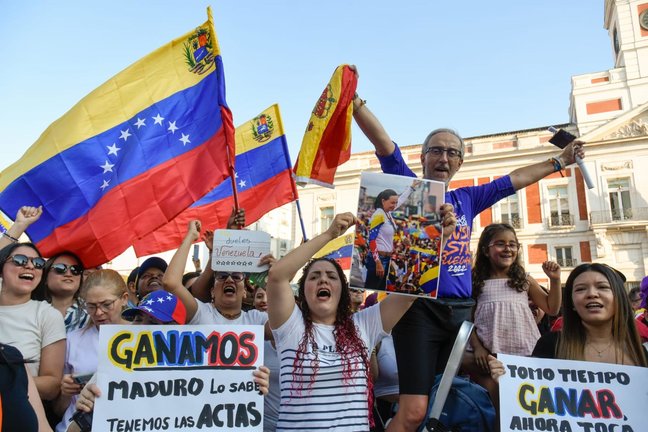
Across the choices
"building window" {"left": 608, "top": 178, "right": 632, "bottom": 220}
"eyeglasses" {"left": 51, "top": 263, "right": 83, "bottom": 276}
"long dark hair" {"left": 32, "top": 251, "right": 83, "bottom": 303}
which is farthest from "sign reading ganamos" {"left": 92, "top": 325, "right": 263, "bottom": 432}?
"building window" {"left": 608, "top": 178, "right": 632, "bottom": 220}

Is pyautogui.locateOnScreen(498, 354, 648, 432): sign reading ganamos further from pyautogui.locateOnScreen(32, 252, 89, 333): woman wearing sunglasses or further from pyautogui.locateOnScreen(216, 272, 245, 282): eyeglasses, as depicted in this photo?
pyautogui.locateOnScreen(32, 252, 89, 333): woman wearing sunglasses

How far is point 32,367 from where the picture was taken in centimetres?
303

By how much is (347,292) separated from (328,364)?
0.59 m

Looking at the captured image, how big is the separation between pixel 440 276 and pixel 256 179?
4376 mm

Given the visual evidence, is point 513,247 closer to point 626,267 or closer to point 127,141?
point 127,141

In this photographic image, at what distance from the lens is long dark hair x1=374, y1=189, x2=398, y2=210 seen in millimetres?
2945

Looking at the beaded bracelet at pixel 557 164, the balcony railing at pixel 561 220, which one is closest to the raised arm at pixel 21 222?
the beaded bracelet at pixel 557 164

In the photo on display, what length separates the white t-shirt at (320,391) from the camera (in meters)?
2.80

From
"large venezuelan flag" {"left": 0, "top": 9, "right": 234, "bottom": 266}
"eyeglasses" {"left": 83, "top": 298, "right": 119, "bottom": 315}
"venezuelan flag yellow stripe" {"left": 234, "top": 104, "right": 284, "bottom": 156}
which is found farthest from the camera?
"venezuelan flag yellow stripe" {"left": 234, "top": 104, "right": 284, "bottom": 156}

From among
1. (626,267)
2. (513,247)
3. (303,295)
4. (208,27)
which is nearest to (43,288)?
(303,295)

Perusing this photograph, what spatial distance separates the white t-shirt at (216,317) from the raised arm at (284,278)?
2.60ft

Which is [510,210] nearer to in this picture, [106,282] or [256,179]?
[256,179]

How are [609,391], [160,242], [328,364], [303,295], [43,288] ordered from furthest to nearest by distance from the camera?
1. [160,242]
2. [43,288]
3. [303,295]
4. [328,364]
5. [609,391]

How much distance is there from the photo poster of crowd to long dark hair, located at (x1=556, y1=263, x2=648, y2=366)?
0.86m
